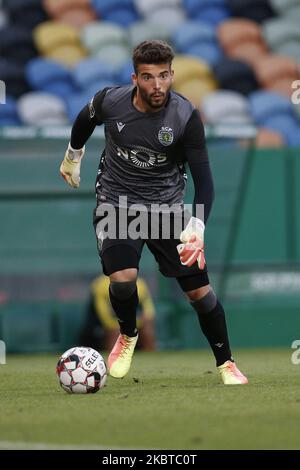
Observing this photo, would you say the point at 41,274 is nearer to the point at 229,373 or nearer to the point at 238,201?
the point at 238,201

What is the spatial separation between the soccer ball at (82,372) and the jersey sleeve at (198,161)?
1224 millimetres

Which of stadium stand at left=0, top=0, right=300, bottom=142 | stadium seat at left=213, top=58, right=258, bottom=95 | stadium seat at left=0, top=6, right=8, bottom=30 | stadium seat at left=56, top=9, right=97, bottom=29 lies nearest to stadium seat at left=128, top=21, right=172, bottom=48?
stadium stand at left=0, top=0, right=300, bottom=142

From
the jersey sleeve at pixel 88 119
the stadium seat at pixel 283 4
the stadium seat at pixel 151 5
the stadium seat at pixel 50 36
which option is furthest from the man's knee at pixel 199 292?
the stadium seat at pixel 283 4

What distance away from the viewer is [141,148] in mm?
8422

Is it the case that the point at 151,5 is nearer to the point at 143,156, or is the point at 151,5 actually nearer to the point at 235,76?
the point at 235,76

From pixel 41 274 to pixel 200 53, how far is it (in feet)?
18.9

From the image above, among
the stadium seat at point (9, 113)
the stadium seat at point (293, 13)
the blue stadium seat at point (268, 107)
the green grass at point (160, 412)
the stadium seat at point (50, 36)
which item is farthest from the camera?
the stadium seat at point (293, 13)

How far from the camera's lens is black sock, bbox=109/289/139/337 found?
8.67 meters

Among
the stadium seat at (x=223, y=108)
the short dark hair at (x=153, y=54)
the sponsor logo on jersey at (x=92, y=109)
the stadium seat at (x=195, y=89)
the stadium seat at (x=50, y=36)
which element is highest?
the stadium seat at (x=50, y=36)

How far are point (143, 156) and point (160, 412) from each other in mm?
2341

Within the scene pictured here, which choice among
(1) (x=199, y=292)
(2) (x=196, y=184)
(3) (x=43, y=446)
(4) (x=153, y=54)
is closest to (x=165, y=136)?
(2) (x=196, y=184)

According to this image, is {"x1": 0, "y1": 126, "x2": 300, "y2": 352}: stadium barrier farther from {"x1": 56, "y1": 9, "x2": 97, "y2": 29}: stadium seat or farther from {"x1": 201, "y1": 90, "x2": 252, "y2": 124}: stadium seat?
{"x1": 56, "y1": 9, "x2": 97, "y2": 29}: stadium seat

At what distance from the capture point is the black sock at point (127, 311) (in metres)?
8.67

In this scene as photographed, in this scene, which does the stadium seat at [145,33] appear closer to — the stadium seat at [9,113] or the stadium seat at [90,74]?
the stadium seat at [90,74]
